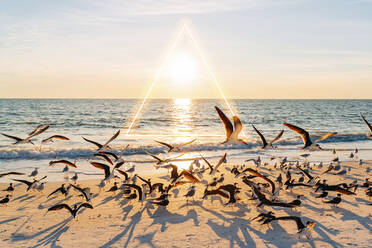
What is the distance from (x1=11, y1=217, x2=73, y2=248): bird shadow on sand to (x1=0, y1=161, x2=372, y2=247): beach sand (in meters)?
0.03

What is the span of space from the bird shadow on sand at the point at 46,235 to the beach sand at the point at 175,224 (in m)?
0.03

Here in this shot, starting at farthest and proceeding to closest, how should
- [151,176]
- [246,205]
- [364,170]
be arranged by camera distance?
[364,170]
[151,176]
[246,205]

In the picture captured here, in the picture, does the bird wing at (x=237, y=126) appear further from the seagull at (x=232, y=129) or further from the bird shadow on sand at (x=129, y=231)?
the bird shadow on sand at (x=129, y=231)

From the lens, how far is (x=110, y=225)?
9711mm

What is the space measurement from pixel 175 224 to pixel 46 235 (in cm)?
378

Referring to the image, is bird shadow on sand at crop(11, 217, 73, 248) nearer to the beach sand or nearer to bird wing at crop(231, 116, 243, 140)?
the beach sand

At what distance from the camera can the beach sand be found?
8.61m

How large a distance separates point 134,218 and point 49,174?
870 centimetres

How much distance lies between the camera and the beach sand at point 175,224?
8609 mm

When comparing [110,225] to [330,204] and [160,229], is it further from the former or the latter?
[330,204]

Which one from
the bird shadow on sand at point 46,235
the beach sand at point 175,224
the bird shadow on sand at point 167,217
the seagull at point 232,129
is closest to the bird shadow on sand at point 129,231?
the beach sand at point 175,224

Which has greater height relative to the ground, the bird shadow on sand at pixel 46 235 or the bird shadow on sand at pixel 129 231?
the bird shadow on sand at pixel 129 231

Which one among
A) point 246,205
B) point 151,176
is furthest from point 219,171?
point 246,205

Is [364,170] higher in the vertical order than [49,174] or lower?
higher
